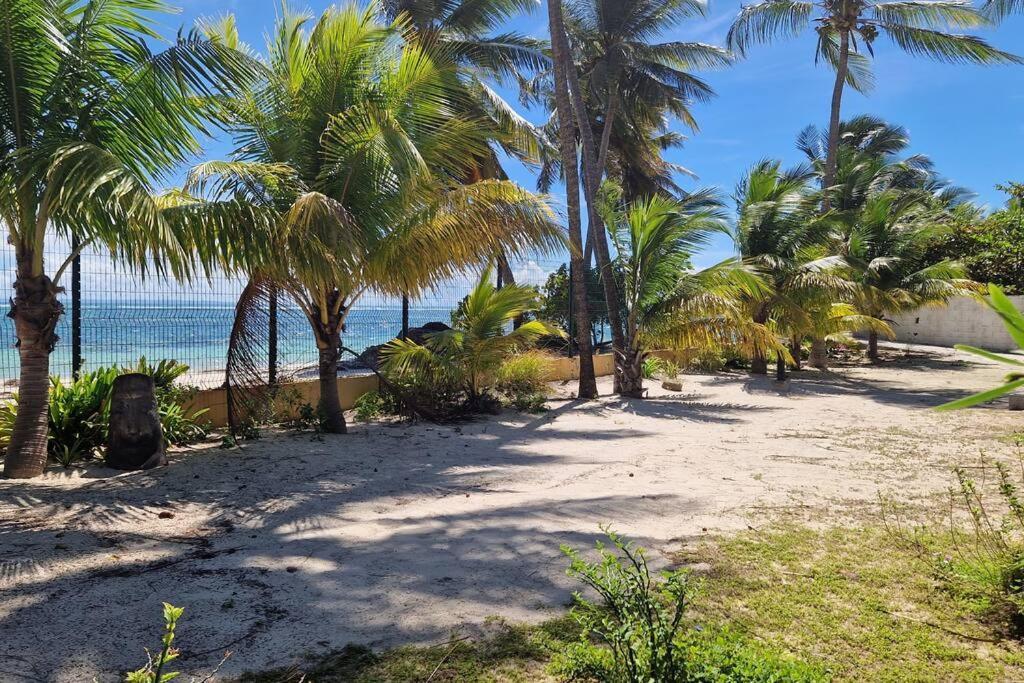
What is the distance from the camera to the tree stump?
6.21m

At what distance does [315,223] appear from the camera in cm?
646

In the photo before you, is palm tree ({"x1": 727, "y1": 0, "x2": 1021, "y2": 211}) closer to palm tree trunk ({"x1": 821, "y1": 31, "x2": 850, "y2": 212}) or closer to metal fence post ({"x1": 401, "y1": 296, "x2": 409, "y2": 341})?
palm tree trunk ({"x1": 821, "y1": 31, "x2": 850, "y2": 212})

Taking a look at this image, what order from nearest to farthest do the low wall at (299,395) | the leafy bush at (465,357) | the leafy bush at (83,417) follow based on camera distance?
the leafy bush at (83,417) < the low wall at (299,395) < the leafy bush at (465,357)

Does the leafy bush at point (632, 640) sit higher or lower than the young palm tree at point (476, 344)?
lower

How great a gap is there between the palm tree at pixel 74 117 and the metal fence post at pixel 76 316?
0.95 m

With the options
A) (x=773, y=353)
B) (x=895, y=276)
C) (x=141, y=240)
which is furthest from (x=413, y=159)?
(x=895, y=276)

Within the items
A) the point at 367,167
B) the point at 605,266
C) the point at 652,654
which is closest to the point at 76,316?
the point at 367,167

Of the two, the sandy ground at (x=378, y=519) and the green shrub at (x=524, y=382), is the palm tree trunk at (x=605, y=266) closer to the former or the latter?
the green shrub at (x=524, y=382)

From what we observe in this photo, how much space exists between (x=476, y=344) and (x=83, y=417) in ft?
15.9

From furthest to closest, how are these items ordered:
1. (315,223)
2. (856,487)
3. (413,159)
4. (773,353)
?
(773,353), (413,159), (315,223), (856,487)

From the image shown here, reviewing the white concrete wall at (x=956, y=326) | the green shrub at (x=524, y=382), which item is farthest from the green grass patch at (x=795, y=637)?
the white concrete wall at (x=956, y=326)

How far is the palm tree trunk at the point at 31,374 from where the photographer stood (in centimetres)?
573

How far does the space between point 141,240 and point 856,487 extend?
615 centimetres

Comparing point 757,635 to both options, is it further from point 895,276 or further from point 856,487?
point 895,276
